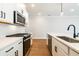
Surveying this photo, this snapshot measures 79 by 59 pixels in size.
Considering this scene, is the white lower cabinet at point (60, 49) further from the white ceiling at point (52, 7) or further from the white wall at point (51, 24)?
the white wall at point (51, 24)

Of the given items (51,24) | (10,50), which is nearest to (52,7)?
(51,24)

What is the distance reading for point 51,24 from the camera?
39.8 ft

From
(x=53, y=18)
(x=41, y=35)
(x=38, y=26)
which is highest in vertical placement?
(x=53, y=18)

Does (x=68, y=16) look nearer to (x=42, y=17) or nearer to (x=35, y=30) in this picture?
(x=42, y=17)

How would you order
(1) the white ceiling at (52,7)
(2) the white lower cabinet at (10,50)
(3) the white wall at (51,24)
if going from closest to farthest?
1. (2) the white lower cabinet at (10,50)
2. (1) the white ceiling at (52,7)
3. (3) the white wall at (51,24)

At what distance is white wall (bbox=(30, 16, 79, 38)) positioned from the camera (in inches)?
472

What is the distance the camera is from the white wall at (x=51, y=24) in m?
12.0

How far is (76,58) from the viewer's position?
759 millimetres

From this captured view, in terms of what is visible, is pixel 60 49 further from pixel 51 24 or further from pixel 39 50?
pixel 51 24

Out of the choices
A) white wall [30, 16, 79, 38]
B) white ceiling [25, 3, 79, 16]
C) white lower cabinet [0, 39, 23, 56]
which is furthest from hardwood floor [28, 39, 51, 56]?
white wall [30, 16, 79, 38]

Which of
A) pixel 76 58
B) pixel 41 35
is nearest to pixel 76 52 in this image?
pixel 76 58

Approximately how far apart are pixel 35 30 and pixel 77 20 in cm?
451

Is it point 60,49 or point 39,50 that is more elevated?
point 60,49

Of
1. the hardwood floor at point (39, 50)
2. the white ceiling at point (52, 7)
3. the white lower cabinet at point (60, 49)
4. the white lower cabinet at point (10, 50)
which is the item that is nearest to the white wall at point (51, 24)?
the white ceiling at point (52, 7)
